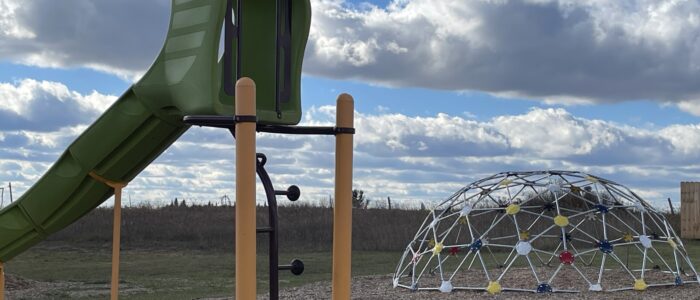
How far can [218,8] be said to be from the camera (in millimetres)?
5832

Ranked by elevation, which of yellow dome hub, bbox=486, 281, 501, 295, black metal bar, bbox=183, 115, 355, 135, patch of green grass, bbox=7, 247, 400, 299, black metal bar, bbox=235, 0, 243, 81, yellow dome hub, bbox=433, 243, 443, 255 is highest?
black metal bar, bbox=235, 0, 243, 81

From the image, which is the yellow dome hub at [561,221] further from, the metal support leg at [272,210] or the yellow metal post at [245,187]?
the yellow metal post at [245,187]

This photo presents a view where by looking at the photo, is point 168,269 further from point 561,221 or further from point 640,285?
point 640,285

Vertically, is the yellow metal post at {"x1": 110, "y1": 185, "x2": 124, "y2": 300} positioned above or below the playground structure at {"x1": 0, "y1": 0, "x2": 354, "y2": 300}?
below

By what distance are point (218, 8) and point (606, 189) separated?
29.4 ft

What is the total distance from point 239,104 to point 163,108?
160 centimetres

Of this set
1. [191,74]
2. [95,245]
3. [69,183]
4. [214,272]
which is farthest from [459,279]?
[95,245]

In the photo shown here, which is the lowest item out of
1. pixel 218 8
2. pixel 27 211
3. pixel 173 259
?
pixel 173 259

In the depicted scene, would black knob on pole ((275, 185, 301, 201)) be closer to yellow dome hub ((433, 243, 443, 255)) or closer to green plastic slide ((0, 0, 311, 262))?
green plastic slide ((0, 0, 311, 262))

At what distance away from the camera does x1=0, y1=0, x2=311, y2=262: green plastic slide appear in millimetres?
5949

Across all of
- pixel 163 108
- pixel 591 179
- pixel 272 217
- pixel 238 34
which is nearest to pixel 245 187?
pixel 272 217

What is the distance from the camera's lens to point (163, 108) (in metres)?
6.90

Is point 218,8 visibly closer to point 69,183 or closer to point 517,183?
point 69,183

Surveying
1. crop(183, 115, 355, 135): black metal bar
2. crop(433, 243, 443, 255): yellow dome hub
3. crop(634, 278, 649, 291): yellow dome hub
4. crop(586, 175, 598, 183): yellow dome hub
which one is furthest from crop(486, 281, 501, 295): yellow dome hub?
crop(183, 115, 355, 135): black metal bar
